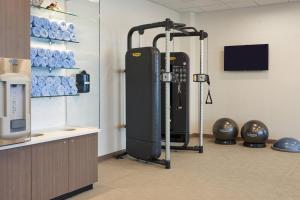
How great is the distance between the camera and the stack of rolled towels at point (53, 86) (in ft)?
13.9

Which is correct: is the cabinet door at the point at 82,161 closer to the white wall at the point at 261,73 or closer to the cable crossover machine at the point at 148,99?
the cable crossover machine at the point at 148,99

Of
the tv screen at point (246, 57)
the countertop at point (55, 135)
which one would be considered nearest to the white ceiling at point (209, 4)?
the tv screen at point (246, 57)

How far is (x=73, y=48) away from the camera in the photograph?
4.94 meters

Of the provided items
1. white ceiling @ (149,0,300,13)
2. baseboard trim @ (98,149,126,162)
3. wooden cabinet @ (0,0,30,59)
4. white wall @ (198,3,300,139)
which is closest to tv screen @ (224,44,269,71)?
white wall @ (198,3,300,139)

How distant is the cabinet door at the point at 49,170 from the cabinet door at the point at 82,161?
0.32ft

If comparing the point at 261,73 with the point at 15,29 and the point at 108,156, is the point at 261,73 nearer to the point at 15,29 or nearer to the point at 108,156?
the point at 108,156

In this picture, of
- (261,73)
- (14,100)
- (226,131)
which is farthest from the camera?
(261,73)

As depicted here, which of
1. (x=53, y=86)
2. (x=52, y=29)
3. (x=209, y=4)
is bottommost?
(x=53, y=86)

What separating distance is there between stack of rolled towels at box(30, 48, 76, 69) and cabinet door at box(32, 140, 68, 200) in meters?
1.04

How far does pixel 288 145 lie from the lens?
6988mm

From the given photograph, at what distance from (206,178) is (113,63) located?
2714 millimetres

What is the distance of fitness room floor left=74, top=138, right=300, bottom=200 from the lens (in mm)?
4289

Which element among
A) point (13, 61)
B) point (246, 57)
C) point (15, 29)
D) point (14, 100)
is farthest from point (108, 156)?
point (246, 57)

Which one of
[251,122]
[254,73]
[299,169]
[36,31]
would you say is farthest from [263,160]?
[36,31]
